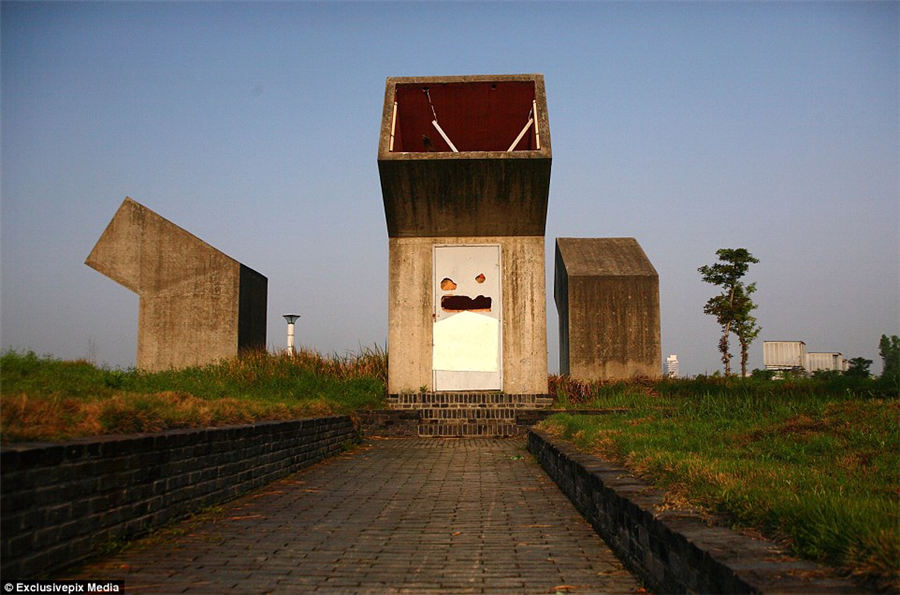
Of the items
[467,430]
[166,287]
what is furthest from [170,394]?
[166,287]

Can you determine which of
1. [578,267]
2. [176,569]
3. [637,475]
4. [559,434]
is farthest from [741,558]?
[578,267]

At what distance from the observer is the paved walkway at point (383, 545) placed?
13.3 ft

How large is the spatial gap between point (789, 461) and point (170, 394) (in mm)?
5506

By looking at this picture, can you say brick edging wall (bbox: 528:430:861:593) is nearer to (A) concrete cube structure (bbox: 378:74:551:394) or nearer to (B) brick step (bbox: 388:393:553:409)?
(B) brick step (bbox: 388:393:553:409)

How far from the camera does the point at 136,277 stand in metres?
16.3

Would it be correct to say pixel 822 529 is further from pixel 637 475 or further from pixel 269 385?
pixel 269 385

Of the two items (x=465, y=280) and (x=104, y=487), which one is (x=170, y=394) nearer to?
(x=104, y=487)

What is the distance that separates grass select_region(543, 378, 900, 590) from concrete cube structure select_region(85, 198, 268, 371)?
358 inches

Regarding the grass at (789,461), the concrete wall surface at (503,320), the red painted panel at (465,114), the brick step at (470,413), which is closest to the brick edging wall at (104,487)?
the grass at (789,461)

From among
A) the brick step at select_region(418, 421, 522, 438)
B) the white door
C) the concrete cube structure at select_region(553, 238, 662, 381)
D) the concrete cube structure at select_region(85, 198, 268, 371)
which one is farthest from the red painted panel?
the concrete cube structure at select_region(553, 238, 662, 381)

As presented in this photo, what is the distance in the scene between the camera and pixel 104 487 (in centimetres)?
442

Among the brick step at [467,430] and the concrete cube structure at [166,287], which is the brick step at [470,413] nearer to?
the brick step at [467,430]

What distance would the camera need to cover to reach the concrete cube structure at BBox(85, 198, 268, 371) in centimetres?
1630

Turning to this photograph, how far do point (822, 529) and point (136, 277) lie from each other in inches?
632
